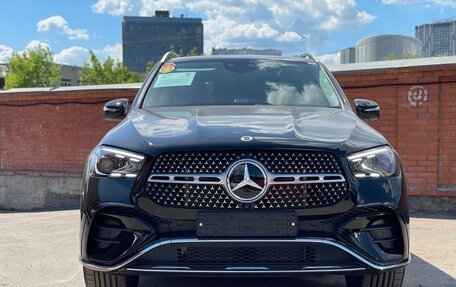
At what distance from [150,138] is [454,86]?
4.95m

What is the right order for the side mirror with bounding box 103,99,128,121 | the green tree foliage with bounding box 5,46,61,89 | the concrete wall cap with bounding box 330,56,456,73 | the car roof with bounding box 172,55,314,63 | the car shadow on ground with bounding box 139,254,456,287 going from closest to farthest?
the car shadow on ground with bounding box 139,254,456,287, the side mirror with bounding box 103,99,128,121, the car roof with bounding box 172,55,314,63, the concrete wall cap with bounding box 330,56,456,73, the green tree foliage with bounding box 5,46,61,89

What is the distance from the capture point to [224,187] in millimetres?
2523

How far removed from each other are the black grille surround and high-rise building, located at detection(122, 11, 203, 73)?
334 ft

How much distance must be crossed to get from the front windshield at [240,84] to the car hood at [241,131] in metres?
0.41

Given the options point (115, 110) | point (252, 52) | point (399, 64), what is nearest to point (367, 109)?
point (115, 110)

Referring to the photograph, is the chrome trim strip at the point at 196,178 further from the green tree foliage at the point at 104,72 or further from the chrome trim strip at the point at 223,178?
the green tree foliage at the point at 104,72

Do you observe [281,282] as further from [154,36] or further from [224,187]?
[154,36]

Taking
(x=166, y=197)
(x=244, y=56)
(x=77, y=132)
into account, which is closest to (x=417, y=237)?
(x=244, y=56)

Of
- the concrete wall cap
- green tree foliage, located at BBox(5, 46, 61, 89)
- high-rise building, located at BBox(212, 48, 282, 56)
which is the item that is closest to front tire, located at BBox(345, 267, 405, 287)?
high-rise building, located at BBox(212, 48, 282, 56)

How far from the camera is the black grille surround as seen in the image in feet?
8.34

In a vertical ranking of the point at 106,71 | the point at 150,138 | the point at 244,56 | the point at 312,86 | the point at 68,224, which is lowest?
the point at 68,224

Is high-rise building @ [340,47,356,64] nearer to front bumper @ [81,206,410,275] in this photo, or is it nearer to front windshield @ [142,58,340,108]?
front windshield @ [142,58,340,108]

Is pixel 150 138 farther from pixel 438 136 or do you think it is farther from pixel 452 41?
pixel 452 41

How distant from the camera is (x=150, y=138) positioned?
8.87ft
